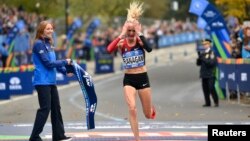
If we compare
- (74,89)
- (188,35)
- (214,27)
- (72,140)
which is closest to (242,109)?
(214,27)

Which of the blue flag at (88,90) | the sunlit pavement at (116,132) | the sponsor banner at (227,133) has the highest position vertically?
the blue flag at (88,90)

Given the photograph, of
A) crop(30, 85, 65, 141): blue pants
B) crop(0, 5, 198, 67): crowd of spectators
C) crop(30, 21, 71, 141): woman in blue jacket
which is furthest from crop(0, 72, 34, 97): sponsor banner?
crop(30, 21, 71, 141): woman in blue jacket

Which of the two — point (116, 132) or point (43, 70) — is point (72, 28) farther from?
point (43, 70)

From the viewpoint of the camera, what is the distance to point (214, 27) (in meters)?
24.3

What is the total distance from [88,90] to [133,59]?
971 millimetres

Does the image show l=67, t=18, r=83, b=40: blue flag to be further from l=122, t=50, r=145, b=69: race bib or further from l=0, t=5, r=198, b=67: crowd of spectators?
l=122, t=50, r=145, b=69: race bib

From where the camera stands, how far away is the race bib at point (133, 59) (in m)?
12.5

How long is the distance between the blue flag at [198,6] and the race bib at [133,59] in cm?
1151

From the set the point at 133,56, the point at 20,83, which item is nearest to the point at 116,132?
the point at 133,56

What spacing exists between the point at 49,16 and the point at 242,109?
34.2m

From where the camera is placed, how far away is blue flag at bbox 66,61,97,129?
12.8 metres

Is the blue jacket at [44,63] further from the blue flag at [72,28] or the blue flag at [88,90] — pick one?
the blue flag at [72,28]

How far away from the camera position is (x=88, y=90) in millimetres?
12844

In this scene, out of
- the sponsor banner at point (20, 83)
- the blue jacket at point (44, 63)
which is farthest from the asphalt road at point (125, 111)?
the blue jacket at point (44, 63)
